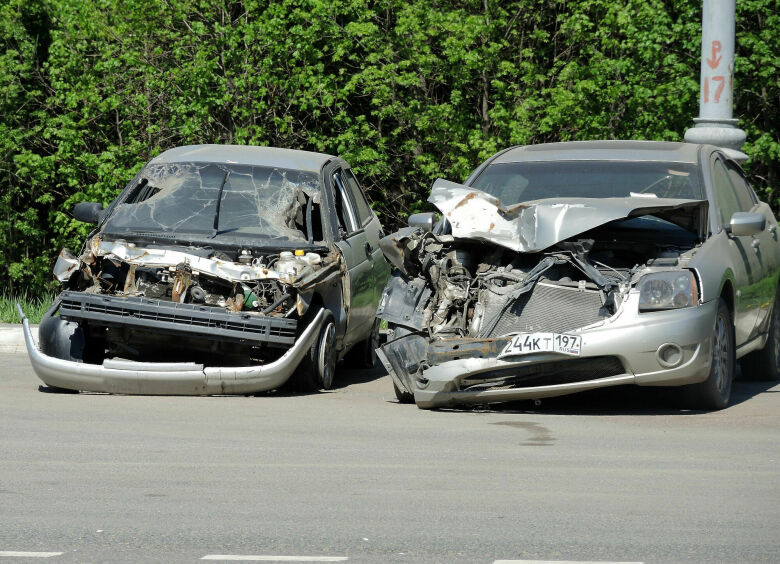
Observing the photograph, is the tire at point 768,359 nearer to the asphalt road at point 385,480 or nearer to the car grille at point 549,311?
the asphalt road at point 385,480

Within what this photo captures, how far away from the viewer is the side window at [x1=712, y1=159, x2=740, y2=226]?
380 inches

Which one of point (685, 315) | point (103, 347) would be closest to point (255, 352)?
point (103, 347)

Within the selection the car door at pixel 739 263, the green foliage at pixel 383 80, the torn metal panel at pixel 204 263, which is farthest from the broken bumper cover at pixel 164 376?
the green foliage at pixel 383 80

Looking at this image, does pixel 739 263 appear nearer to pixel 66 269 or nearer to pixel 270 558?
pixel 66 269

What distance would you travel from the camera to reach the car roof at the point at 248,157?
11188mm

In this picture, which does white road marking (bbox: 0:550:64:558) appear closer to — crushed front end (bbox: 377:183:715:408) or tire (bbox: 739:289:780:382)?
crushed front end (bbox: 377:183:715:408)

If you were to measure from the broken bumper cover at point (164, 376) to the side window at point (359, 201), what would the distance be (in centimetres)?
250

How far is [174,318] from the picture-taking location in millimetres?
9398

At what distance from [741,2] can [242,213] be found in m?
10.4

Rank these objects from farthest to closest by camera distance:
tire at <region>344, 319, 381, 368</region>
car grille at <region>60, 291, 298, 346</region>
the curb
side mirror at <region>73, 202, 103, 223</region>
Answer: the curb, tire at <region>344, 319, 381, 368</region>, side mirror at <region>73, 202, 103, 223</region>, car grille at <region>60, 291, 298, 346</region>

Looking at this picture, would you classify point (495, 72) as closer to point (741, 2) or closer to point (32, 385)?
point (741, 2)

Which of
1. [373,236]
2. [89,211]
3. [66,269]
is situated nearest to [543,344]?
[66,269]

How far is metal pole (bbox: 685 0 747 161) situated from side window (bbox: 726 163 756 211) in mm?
2443

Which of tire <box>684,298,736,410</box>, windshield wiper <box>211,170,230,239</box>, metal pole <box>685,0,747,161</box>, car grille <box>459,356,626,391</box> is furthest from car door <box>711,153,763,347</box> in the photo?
windshield wiper <box>211,170,230,239</box>
